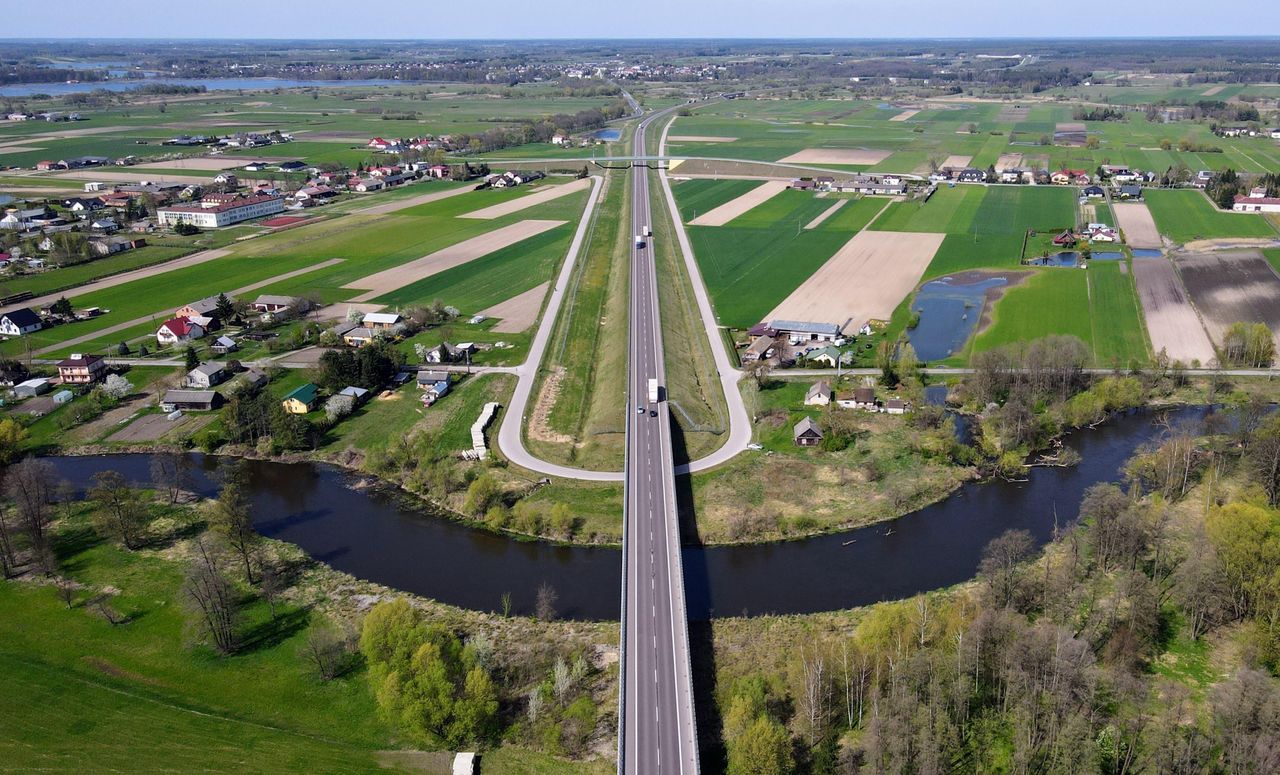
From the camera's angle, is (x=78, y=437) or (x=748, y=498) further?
(x=78, y=437)

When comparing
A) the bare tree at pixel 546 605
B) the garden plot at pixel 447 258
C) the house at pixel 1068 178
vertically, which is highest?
the house at pixel 1068 178

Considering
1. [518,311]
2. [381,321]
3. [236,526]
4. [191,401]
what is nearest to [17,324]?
[191,401]

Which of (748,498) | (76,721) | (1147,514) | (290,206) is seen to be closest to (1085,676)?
(1147,514)

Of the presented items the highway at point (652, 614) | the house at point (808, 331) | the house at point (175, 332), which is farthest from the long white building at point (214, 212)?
the highway at point (652, 614)

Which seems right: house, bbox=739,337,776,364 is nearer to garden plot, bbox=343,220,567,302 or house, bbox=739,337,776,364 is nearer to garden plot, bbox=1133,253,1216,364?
garden plot, bbox=1133,253,1216,364

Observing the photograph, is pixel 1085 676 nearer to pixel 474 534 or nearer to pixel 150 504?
pixel 474 534

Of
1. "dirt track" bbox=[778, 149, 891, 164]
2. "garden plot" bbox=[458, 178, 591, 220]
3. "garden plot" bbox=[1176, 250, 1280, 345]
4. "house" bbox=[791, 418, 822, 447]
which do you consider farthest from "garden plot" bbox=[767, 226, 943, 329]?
"dirt track" bbox=[778, 149, 891, 164]

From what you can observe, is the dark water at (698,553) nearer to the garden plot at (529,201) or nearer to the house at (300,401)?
the house at (300,401)

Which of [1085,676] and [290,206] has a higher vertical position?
[290,206]
